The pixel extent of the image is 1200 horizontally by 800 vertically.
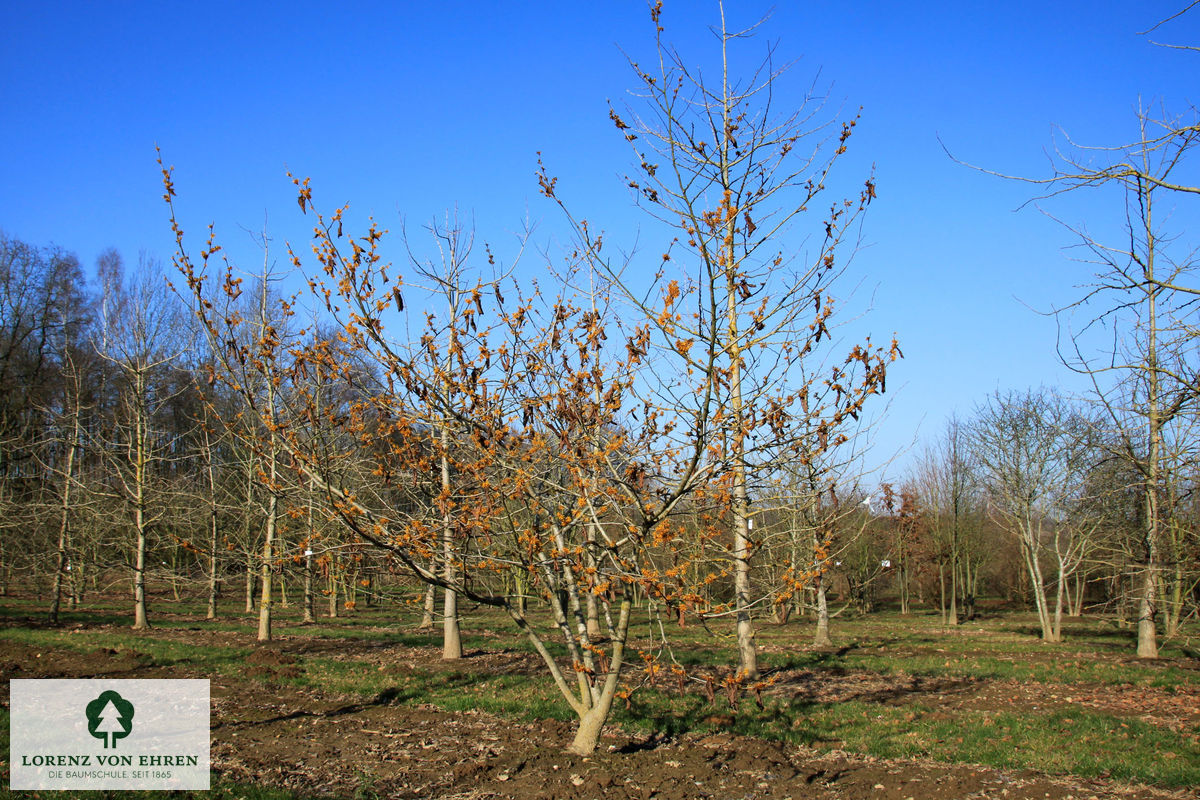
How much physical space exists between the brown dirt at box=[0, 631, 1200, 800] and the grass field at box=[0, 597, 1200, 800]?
1.13 ft

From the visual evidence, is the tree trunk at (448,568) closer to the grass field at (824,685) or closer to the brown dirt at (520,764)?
the grass field at (824,685)

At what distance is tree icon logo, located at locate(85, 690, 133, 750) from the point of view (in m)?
6.47

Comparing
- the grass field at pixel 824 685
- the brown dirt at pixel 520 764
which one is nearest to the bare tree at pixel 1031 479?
the grass field at pixel 824 685

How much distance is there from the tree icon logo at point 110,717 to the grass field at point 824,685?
77cm

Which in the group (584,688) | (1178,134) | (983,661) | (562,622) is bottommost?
(983,661)

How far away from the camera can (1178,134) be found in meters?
3.98

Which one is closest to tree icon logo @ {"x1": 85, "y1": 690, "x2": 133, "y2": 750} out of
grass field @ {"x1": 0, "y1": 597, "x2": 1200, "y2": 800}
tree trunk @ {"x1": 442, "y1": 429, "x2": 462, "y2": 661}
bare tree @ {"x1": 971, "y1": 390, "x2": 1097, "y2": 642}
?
grass field @ {"x1": 0, "y1": 597, "x2": 1200, "y2": 800}

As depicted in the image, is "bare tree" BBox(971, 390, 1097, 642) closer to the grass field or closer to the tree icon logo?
the grass field

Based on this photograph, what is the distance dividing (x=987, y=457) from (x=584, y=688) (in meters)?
18.4

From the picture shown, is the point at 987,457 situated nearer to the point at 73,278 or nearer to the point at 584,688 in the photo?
the point at 584,688

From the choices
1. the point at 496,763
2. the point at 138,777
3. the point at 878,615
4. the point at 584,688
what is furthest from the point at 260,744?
the point at 878,615

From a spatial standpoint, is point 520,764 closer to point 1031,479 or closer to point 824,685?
point 824,685

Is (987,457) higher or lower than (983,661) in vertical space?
higher

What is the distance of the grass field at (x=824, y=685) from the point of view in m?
7.00
